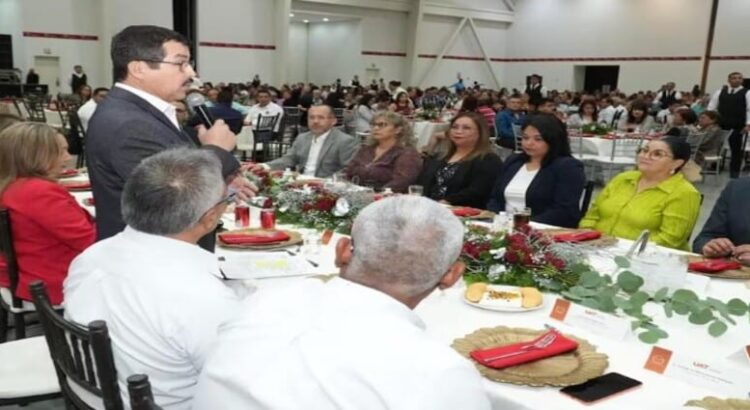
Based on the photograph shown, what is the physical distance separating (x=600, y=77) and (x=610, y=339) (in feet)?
65.8

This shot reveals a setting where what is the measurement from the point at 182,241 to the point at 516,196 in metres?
2.42

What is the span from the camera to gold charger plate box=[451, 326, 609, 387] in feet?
4.63

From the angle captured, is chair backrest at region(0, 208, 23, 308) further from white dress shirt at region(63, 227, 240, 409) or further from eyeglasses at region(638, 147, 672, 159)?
eyeglasses at region(638, 147, 672, 159)

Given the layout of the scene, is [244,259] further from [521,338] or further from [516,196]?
[516,196]

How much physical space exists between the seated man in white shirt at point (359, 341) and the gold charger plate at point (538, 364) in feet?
1.39

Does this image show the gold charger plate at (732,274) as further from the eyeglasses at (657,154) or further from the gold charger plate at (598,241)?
the eyeglasses at (657,154)

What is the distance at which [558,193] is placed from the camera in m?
3.48

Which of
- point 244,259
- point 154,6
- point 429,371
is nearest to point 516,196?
point 244,259

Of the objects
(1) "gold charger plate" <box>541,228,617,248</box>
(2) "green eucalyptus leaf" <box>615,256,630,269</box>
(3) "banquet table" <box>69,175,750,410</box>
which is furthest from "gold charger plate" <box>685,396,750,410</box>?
(1) "gold charger plate" <box>541,228,617,248</box>

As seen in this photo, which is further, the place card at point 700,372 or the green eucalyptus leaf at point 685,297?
the green eucalyptus leaf at point 685,297

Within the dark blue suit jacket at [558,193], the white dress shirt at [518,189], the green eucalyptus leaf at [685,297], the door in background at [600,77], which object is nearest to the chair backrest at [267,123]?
the white dress shirt at [518,189]

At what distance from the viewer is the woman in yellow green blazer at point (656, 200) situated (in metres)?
2.93

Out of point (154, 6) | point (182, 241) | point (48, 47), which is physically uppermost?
point (154, 6)

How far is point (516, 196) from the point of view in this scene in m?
3.63
